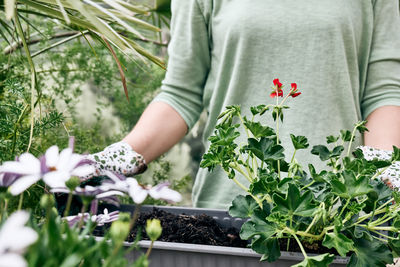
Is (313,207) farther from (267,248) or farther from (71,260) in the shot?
(71,260)

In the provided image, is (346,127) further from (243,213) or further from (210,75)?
(243,213)

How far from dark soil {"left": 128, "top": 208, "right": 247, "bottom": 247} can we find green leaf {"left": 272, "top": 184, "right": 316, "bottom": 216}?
0.41 ft

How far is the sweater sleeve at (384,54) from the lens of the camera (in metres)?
0.87

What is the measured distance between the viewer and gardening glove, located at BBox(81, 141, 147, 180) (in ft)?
2.15

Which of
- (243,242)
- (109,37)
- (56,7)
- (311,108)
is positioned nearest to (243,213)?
(243,242)

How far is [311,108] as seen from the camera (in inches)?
34.4

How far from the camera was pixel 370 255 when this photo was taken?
0.41 meters

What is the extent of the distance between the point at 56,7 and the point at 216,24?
0.42 meters

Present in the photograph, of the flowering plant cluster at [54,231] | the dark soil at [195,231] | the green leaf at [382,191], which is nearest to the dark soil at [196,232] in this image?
the dark soil at [195,231]

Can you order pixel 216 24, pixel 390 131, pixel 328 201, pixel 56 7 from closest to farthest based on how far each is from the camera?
pixel 328 201 < pixel 56 7 < pixel 390 131 < pixel 216 24

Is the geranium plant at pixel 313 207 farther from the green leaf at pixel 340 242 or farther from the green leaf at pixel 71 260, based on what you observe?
the green leaf at pixel 71 260

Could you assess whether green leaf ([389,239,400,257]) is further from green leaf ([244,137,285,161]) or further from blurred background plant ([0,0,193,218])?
blurred background plant ([0,0,193,218])

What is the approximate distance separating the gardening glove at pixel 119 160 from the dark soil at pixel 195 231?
127 millimetres

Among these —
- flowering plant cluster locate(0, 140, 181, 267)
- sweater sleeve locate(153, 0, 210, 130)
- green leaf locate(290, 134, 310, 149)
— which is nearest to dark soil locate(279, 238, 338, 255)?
green leaf locate(290, 134, 310, 149)
